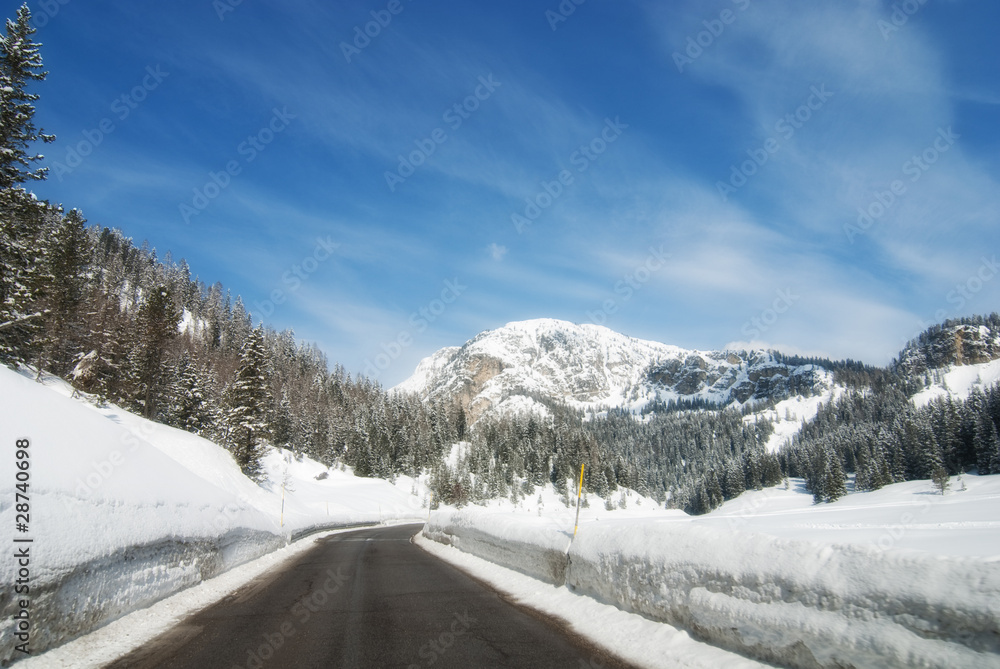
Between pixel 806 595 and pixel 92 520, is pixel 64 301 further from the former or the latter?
pixel 806 595

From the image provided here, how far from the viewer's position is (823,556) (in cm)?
500

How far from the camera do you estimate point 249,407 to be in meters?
44.2

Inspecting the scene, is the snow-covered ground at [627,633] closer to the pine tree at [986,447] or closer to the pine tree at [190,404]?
the pine tree at [190,404]

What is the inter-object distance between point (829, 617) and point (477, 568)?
11050mm

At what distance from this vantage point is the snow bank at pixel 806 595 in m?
3.83

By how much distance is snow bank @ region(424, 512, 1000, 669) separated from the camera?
3834mm

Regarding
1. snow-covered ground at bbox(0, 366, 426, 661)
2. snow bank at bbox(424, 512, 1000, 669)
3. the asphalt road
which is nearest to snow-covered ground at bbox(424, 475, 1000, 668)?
snow bank at bbox(424, 512, 1000, 669)

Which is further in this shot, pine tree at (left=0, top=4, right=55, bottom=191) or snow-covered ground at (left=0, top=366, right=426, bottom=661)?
pine tree at (left=0, top=4, right=55, bottom=191)

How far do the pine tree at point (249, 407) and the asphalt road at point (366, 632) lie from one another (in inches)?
1377

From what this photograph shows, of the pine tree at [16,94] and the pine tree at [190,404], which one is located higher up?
the pine tree at [16,94]

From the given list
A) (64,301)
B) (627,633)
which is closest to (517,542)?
(627,633)

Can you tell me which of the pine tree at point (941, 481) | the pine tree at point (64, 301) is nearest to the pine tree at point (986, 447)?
the pine tree at point (941, 481)

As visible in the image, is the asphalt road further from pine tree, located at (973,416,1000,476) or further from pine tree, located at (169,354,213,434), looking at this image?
pine tree, located at (973,416,1000,476)

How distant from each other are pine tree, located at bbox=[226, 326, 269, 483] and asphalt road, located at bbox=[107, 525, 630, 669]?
34966mm
